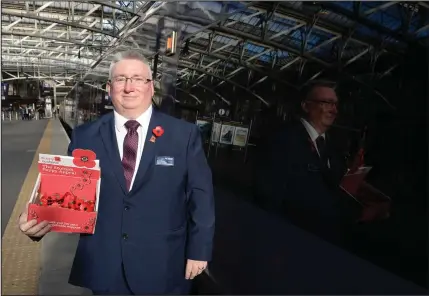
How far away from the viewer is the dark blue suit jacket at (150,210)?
2.28m

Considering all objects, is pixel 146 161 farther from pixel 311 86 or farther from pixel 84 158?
pixel 311 86

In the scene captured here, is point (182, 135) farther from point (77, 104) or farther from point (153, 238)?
point (77, 104)

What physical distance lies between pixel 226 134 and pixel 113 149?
68 centimetres

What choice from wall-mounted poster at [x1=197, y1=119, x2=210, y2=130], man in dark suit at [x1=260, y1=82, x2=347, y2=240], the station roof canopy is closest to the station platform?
man in dark suit at [x1=260, y1=82, x2=347, y2=240]

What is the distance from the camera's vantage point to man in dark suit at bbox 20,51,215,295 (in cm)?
228

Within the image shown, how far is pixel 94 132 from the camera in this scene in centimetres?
235

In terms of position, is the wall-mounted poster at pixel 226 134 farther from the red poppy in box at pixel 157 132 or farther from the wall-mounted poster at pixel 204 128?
the red poppy in box at pixel 157 132

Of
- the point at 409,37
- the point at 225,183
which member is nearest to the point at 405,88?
the point at 409,37

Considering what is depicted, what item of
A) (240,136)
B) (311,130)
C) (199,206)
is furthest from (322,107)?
(199,206)

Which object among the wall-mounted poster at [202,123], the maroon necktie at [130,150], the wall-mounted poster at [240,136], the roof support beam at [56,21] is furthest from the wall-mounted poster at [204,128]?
the roof support beam at [56,21]

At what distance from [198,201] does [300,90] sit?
0.81m

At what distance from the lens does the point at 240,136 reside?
2.60 meters

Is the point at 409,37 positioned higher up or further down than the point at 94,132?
higher up

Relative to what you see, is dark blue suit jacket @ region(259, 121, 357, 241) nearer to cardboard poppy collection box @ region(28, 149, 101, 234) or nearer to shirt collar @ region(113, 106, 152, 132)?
shirt collar @ region(113, 106, 152, 132)
